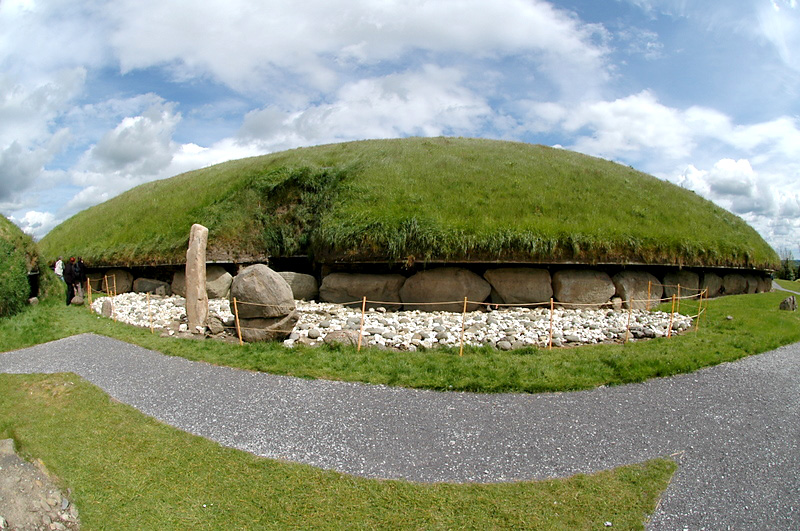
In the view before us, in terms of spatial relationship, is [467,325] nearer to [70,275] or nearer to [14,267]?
[14,267]

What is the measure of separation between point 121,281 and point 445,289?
1330 cm

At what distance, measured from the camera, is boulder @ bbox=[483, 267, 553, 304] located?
13.3 metres

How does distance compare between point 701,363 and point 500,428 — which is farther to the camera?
point 701,363

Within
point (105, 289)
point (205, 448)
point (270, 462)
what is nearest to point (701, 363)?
point (270, 462)

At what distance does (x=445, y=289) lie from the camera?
1316 centimetres

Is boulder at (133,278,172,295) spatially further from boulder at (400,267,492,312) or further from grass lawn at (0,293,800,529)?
boulder at (400,267,492,312)

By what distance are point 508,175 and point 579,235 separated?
476cm

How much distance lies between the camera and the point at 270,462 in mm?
5316

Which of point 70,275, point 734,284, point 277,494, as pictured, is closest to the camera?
point 277,494

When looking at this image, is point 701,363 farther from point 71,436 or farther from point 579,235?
point 71,436

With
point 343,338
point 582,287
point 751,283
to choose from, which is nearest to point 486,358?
point 343,338

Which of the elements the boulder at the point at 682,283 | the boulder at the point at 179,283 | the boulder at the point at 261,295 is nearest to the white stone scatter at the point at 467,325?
the boulder at the point at 261,295

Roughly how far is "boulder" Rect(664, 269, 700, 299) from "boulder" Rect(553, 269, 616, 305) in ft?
9.10

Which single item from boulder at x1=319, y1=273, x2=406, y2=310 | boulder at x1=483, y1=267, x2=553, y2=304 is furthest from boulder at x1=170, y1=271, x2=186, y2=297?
boulder at x1=483, y1=267, x2=553, y2=304
